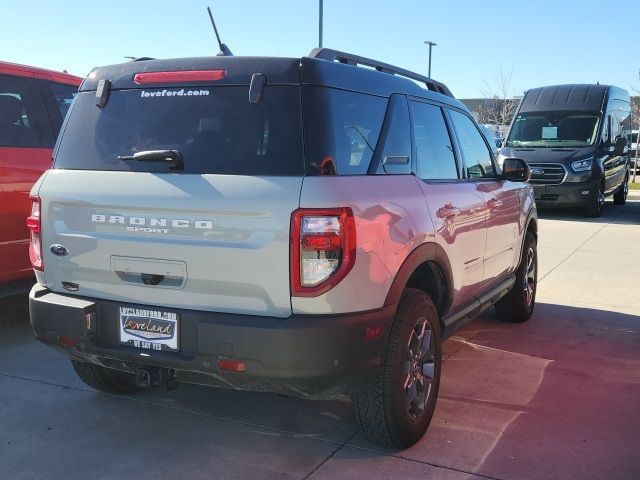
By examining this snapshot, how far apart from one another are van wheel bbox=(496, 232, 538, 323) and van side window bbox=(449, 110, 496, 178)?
3.47 ft

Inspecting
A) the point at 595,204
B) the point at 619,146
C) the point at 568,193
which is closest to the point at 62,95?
the point at 568,193

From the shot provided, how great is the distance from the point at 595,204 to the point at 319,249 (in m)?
12.8

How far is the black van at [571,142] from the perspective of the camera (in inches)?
548

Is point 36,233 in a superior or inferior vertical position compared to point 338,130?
inferior

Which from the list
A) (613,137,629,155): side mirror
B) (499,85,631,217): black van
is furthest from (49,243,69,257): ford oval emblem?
(613,137,629,155): side mirror

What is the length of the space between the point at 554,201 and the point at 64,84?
1105 centimetres

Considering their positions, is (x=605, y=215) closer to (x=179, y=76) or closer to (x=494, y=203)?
(x=494, y=203)

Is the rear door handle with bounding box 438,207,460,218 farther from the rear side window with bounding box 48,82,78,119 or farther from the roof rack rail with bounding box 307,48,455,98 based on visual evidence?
the rear side window with bounding box 48,82,78,119

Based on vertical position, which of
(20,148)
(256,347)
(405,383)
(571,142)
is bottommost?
(405,383)

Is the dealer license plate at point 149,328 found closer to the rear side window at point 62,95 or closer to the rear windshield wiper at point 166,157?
the rear windshield wiper at point 166,157

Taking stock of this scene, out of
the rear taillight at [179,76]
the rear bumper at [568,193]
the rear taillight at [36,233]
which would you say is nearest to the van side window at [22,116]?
the rear taillight at [36,233]

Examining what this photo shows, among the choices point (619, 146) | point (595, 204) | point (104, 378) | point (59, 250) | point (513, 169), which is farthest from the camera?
point (619, 146)

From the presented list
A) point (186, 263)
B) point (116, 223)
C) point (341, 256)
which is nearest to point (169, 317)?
point (186, 263)

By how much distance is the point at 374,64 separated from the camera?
3.77m
